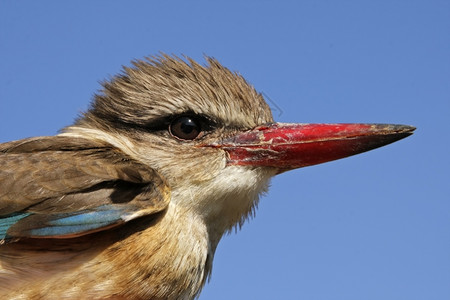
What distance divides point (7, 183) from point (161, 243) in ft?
3.73

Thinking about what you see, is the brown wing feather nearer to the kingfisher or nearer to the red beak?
the kingfisher

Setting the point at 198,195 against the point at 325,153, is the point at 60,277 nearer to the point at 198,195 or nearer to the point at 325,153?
the point at 198,195

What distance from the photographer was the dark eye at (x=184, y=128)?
17.0 feet

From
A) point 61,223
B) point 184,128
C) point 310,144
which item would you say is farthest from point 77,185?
point 310,144

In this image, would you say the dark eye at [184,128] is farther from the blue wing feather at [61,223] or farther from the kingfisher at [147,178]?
the blue wing feather at [61,223]

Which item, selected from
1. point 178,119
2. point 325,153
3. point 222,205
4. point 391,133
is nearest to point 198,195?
point 222,205

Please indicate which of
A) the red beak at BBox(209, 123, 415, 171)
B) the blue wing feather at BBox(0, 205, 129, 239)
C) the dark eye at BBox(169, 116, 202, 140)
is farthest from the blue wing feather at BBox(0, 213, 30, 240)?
the red beak at BBox(209, 123, 415, 171)

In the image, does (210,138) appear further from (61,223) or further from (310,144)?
(61,223)

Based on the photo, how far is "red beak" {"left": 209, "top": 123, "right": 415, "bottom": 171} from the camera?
5113 millimetres

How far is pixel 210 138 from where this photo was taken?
519 centimetres

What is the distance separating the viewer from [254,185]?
5180 millimetres

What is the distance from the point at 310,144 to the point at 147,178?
1.29 metres

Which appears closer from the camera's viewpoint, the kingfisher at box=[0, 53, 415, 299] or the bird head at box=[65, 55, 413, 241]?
the kingfisher at box=[0, 53, 415, 299]

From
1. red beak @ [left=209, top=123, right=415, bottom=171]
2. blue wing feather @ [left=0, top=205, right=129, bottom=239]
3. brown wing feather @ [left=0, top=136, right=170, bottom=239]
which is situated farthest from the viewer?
red beak @ [left=209, top=123, right=415, bottom=171]
